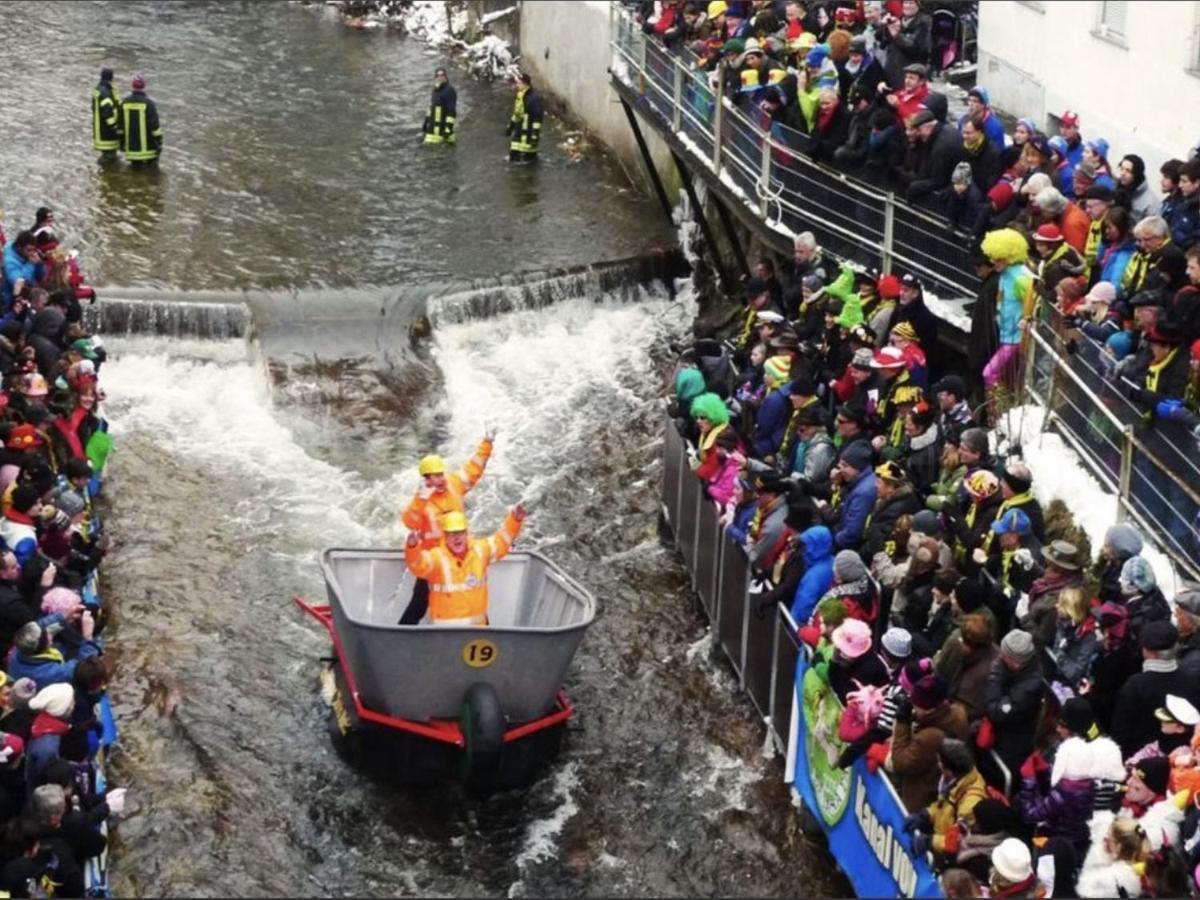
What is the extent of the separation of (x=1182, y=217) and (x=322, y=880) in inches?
312

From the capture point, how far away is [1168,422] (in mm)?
13875

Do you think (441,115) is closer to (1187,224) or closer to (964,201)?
(964,201)

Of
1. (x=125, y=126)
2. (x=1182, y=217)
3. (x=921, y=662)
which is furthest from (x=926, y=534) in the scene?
(x=125, y=126)

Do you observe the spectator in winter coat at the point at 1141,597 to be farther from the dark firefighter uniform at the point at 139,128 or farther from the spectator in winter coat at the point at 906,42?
the dark firefighter uniform at the point at 139,128

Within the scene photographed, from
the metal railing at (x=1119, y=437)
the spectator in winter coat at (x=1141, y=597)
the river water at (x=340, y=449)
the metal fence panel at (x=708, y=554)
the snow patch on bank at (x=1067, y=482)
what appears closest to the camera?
the spectator in winter coat at (x=1141, y=597)

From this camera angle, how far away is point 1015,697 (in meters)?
12.2

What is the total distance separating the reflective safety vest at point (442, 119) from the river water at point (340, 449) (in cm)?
38

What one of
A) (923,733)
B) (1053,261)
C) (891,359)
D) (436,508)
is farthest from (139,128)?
(923,733)

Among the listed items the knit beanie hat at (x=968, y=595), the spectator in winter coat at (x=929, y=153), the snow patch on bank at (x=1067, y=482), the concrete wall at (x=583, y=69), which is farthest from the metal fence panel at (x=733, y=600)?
the concrete wall at (x=583, y=69)

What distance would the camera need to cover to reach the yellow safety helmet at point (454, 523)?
50.6ft

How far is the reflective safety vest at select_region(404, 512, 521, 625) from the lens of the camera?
15516 mm

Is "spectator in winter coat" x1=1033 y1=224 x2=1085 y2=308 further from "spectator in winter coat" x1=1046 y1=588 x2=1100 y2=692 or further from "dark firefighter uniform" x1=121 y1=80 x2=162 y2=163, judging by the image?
"dark firefighter uniform" x1=121 y1=80 x2=162 y2=163

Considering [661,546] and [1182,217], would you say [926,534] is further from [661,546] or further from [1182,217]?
[661,546]

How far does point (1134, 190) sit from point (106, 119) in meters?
17.1
